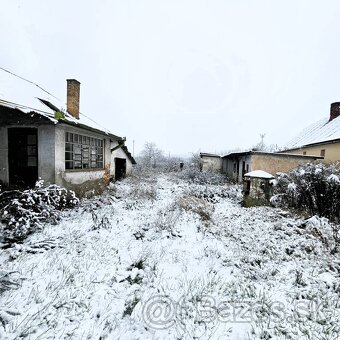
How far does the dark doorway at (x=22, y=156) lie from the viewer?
8172mm

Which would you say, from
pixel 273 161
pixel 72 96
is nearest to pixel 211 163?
pixel 273 161

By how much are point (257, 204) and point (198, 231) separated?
13.9ft

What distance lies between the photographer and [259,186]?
995 centimetres

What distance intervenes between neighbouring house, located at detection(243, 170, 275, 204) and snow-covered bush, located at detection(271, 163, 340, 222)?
147 centimetres

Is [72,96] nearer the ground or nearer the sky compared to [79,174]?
nearer the sky

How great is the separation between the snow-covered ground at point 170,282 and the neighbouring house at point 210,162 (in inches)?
755

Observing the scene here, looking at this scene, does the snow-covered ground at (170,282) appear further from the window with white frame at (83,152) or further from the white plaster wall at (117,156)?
the white plaster wall at (117,156)

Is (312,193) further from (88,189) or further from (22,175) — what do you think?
(22,175)

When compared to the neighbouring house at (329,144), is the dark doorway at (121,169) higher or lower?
lower

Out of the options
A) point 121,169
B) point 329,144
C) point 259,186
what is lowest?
point 259,186

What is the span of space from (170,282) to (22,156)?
782 cm

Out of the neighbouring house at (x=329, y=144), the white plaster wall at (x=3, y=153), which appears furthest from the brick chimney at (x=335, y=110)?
the white plaster wall at (x=3, y=153)

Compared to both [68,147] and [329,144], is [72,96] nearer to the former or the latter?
[68,147]

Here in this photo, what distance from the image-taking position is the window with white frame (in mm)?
8883
